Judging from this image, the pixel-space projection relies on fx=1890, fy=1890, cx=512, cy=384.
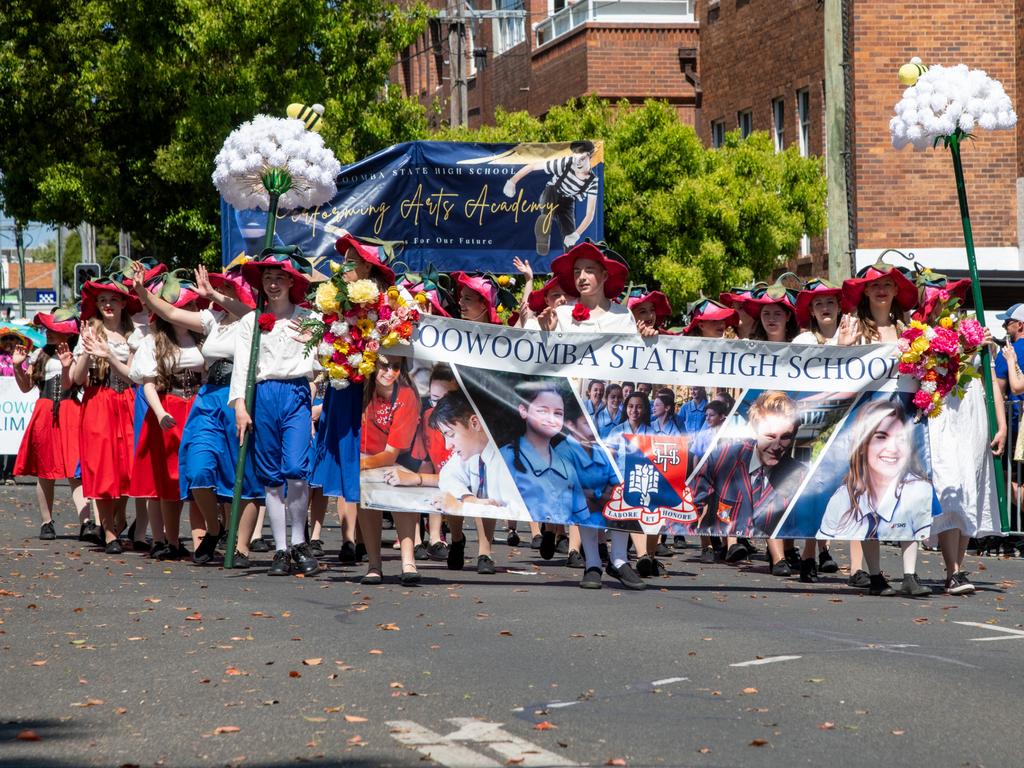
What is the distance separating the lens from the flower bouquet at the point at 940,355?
37.6ft

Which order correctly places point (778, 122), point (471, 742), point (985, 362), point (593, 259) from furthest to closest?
point (778, 122) < point (985, 362) < point (593, 259) < point (471, 742)

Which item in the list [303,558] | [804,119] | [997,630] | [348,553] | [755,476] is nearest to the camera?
[997,630]

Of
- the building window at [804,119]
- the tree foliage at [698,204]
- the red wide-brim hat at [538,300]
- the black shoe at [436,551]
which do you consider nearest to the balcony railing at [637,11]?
the building window at [804,119]

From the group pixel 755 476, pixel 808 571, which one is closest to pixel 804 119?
pixel 808 571

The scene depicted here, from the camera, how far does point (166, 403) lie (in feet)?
44.0

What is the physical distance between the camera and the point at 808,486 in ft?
38.8

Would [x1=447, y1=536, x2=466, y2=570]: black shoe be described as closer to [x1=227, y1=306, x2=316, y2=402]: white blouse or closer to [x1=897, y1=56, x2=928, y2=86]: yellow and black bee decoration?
[x1=227, y1=306, x2=316, y2=402]: white blouse

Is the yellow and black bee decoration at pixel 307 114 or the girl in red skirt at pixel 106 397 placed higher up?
the yellow and black bee decoration at pixel 307 114

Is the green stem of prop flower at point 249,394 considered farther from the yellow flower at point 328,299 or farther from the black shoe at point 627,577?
the black shoe at point 627,577

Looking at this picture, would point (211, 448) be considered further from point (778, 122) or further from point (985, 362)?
point (778, 122)

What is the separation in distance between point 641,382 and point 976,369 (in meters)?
2.06

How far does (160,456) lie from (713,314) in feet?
13.9

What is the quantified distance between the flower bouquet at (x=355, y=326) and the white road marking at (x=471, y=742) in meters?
4.85

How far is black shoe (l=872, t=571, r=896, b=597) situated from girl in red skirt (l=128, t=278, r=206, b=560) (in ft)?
15.6
